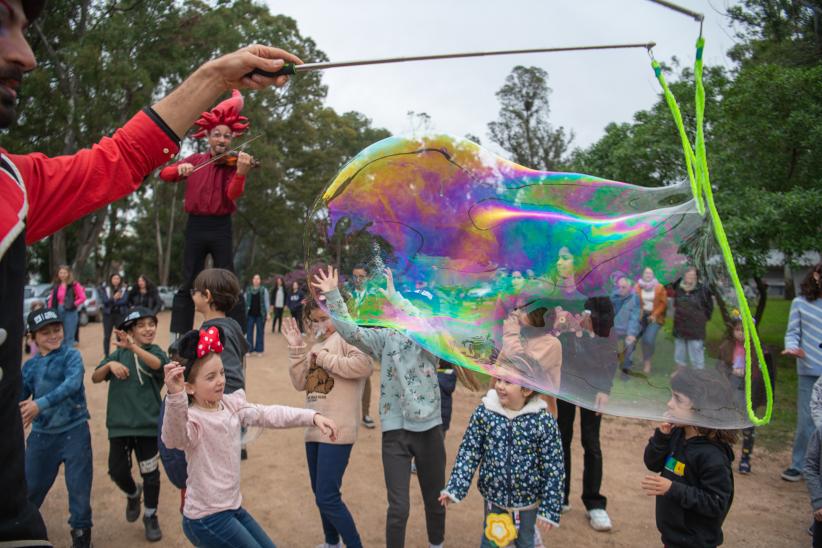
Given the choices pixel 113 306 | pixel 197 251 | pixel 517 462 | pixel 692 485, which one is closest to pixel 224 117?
pixel 197 251

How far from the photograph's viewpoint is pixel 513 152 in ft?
111

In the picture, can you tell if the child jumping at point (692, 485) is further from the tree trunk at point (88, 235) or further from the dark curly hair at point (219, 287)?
the tree trunk at point (88, 235)

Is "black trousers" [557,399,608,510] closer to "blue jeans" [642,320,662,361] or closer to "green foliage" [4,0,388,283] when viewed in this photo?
"blue jeans" [642,320,662,361]

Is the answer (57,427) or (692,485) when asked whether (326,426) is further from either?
(57,427)

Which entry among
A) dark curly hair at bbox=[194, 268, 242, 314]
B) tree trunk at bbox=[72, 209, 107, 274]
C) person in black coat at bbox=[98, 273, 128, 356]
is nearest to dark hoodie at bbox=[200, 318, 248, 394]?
dark curly hair at bbox=[194, 268, 242, 314]

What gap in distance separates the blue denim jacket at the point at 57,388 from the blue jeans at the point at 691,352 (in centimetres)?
426

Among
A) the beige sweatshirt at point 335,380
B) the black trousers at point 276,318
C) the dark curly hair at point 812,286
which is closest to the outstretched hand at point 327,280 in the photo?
the beige sweatshirt at point 335,380

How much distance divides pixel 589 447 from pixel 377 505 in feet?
6.92

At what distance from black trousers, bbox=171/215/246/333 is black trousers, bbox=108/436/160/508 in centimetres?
105

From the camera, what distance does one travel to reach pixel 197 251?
536 centimetres

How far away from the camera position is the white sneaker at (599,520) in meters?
5.11

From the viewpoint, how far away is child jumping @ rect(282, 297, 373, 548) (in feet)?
13.5

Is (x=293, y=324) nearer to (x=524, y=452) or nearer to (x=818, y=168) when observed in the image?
(x=524, y=452)

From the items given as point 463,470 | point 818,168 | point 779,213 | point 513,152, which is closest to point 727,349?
point 463,470
